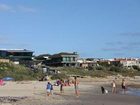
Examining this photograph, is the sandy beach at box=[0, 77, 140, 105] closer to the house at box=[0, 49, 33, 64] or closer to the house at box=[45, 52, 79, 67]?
the house at box=[0, 49, 33, 64]

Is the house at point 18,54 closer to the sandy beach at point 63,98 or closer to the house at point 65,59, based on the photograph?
the house at point 65,59

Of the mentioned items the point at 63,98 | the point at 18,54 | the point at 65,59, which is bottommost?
the point at 63,98

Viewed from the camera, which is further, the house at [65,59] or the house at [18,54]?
the house at [65,59]

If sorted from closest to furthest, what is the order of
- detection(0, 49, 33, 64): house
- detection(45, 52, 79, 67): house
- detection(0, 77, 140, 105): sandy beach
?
detection(0, 77, 140, 105): sandy beach, detection(0, 49, 33, 64): house, detection(45, 52, 79, 67): house

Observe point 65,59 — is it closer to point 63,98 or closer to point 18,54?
point 18,54

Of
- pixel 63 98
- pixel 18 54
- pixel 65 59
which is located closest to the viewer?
pixel 63 98

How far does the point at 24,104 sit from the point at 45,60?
9805 cm

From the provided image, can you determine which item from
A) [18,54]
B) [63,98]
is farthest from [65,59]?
[63,98]

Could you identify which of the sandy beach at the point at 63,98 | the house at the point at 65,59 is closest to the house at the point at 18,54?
the house at the point at 65,59

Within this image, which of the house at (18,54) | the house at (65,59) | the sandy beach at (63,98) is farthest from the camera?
the house at (65,59)

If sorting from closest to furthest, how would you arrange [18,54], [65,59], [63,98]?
[63,98] < [18,54] < [65,59]

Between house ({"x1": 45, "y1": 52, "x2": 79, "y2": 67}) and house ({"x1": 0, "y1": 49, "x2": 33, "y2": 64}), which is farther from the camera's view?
house ({"x1": 45, "y1": 52, "x2": 79, "y2": 67})

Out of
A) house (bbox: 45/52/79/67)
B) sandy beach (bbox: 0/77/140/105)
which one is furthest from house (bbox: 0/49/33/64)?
sandy beach (bbox: 0/77/140/105)

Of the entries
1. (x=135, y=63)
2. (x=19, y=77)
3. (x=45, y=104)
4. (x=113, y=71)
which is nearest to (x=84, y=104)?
(x=45, y=104)
